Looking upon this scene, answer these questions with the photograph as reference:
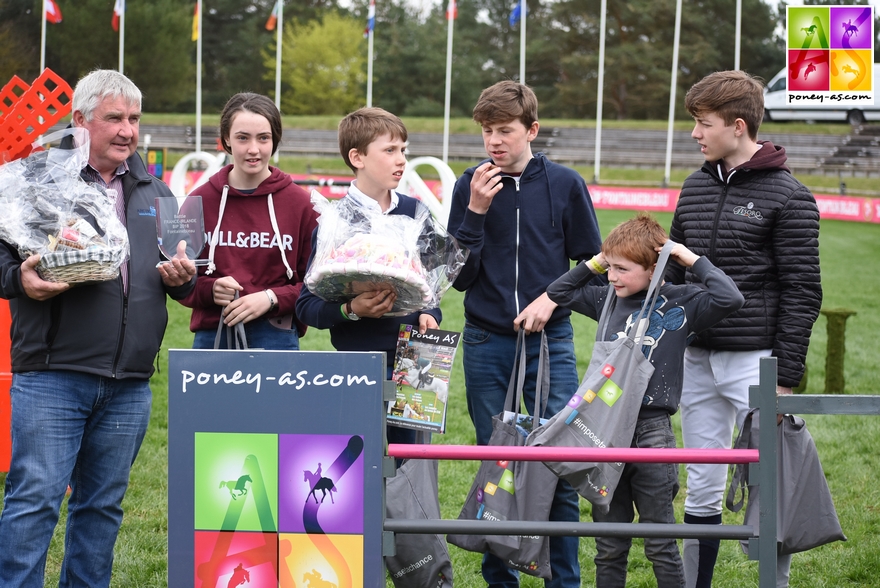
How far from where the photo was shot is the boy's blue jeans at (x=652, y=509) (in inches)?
127

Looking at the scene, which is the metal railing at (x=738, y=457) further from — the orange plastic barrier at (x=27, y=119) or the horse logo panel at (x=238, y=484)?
the orange plastic barrier at (x=27, y=119)

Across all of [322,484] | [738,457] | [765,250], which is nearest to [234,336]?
[322,484]

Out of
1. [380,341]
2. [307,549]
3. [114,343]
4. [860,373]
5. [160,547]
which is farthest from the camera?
[860,373]

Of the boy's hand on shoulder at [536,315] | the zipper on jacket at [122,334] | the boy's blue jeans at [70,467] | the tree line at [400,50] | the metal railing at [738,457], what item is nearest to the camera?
the metal railing at [738,457]

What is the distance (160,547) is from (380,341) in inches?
76.7

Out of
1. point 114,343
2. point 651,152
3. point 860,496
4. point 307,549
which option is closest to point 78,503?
point 114,343

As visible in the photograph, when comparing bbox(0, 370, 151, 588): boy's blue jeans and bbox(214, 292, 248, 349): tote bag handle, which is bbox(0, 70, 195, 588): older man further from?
bbox(214, 292, 248, 349): tote bag handle

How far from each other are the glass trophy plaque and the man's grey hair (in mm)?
393

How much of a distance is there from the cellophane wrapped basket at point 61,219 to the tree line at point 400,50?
1759 inches

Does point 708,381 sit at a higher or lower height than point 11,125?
lower

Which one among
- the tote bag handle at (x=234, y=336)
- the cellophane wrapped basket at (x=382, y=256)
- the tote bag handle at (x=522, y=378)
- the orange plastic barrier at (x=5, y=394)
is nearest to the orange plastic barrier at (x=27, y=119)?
the orange plastic barrier at (x=5, y=394)

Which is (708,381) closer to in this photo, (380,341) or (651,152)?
(380,341)

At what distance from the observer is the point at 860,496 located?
5.36m

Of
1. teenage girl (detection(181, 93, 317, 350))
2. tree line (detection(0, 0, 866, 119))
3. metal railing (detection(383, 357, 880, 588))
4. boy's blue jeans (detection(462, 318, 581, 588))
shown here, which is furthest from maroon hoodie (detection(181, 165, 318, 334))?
tree line (detection(0, 0, 866, 119))
